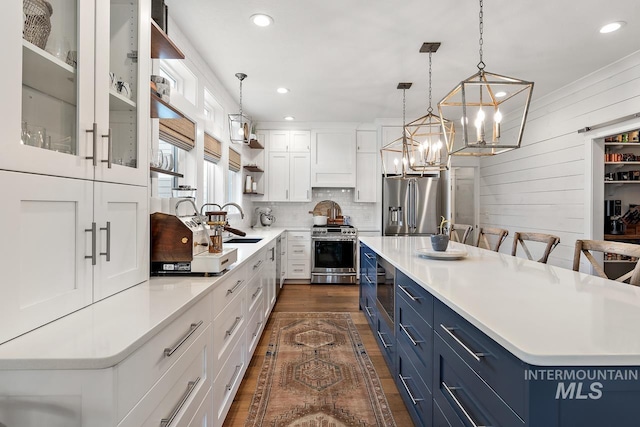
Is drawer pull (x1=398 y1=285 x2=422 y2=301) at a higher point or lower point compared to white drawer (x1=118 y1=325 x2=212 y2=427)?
higher

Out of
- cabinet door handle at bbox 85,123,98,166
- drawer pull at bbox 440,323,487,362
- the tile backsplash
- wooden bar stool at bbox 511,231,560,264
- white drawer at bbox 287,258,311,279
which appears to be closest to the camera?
drawer pull at bbox 440,323,487,362

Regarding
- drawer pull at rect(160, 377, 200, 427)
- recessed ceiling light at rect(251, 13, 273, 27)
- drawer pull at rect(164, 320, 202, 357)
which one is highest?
recessed ceiling light at rect(251, 13, 273, 27)

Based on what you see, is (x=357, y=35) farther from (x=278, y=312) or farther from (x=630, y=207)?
(x=630, y=207)

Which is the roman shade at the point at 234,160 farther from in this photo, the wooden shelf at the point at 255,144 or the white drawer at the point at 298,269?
the white drawer at the point at 298,269

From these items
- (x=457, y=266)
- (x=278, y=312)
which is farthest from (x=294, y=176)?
(x=457, y=266)

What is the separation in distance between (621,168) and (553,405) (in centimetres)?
484

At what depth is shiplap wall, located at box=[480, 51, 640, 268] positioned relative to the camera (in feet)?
10.9

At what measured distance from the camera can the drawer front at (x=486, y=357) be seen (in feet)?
2.76

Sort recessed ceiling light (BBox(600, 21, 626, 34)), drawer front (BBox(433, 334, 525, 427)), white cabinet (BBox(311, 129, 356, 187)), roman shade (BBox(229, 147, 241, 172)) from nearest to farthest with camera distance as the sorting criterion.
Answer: drawer front (BBox(433, 334, 525, 427))
recessed ceiling light (BBox(600, 21, 626, 34))
roman shade (BBox(229, 147, 241, 172))
white cabinet (BBox(311, 129, 356, 187))

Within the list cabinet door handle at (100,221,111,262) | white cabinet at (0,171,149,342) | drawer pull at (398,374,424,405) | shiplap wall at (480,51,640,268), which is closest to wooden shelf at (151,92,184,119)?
white cabinet at (0,171,149,342)

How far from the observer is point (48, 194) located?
0.98 m

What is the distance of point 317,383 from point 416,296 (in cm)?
108

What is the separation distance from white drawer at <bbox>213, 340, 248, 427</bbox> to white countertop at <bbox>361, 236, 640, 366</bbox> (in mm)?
1129

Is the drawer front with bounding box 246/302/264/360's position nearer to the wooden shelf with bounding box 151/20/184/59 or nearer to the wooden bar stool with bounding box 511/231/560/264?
the wooden shelf with bounding box 151/20/184/59
